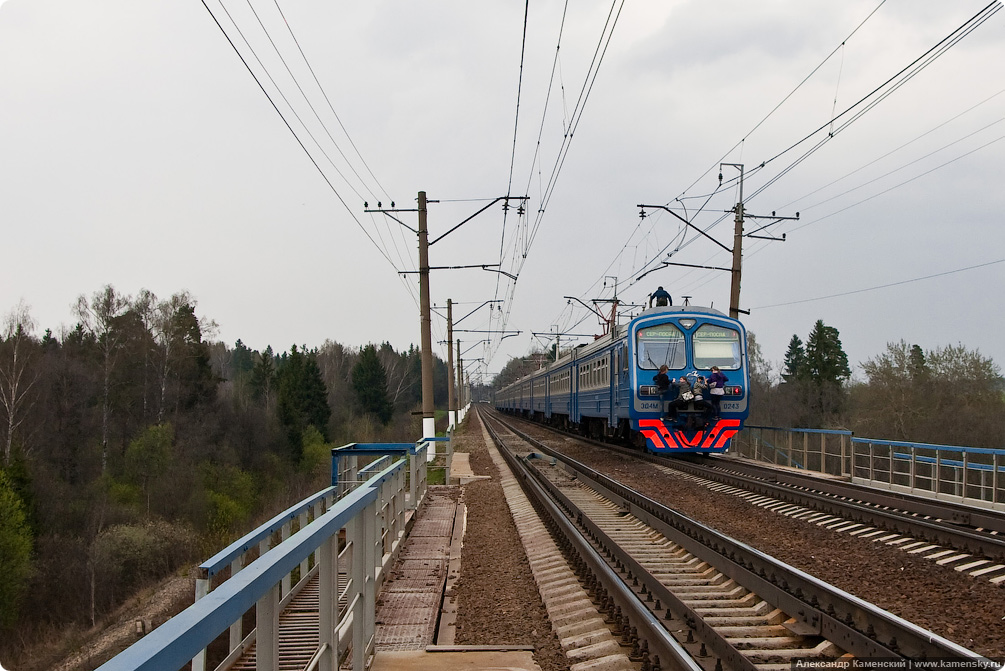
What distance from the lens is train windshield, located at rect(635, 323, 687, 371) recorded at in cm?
1780

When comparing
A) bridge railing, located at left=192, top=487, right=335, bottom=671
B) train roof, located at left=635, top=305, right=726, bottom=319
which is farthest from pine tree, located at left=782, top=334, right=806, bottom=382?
bridge railing, located at left=192, top=487, right=335, bottom=671

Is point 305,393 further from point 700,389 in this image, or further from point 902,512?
point 902,512

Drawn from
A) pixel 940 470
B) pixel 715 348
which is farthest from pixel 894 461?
pixel 715 348

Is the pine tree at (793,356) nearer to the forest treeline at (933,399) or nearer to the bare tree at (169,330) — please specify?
the forest treeline at (933,399)

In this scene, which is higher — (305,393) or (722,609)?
(305,393)

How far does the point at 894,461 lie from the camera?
570 inches

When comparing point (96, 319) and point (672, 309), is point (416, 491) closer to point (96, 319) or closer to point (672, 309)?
point (672, 309)

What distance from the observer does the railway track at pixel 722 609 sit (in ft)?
14.7

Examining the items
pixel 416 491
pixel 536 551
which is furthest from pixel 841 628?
pixel 416 491

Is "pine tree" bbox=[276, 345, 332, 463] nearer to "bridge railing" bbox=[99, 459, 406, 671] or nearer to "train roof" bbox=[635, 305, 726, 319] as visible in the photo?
"train roof" bbox=[635, 305, 726, 319]

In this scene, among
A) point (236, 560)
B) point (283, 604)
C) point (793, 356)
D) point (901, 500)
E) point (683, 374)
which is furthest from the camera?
point (793, 356)

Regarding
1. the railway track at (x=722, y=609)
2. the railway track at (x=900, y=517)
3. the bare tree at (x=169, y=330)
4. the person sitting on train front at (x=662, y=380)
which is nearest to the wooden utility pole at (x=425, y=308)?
the person sitting on train front at (x=662, y=380)

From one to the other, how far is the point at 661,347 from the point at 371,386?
220 feet

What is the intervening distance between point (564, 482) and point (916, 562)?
28.4 feet
